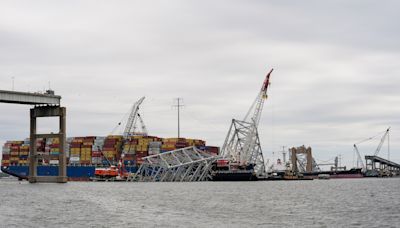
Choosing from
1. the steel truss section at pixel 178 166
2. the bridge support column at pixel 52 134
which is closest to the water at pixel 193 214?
the bridge support column at pixel 52 134

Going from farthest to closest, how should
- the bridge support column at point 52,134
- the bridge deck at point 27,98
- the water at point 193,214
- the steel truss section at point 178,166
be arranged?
the steel truss section at point 178,166, the bridge support column at point 52,134, the bridge deck at point 27,98, the water at point 193,214

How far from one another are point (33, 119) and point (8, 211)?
82.1 metres

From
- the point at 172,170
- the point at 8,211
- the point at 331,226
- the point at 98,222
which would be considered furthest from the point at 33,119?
the point at 331,226

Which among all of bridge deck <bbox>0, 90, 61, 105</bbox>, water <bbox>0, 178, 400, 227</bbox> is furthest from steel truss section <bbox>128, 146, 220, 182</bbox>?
water <bbox>0, 178, 400, 227</bbox>

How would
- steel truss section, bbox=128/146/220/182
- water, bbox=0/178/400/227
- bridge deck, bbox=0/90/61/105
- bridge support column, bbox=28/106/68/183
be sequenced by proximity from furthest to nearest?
steel truss section, bbox=128/146/220/182
bridge support column, bbox=28/106/68/183
bridge deck, bbox=0/90/61/105
water, bbox=0/178/400/227

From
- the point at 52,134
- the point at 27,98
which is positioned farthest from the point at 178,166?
the point at 27,98

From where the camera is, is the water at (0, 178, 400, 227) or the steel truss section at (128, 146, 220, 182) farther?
the steel truss section at (128, 146, 220, 182)

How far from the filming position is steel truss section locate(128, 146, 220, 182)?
17925 cm

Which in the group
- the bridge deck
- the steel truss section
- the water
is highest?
the bridge deck

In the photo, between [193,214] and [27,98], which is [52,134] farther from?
[193,214]

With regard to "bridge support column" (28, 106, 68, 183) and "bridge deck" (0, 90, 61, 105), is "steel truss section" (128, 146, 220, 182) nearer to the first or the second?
"bridge support column" (28, 106, 68, 183)

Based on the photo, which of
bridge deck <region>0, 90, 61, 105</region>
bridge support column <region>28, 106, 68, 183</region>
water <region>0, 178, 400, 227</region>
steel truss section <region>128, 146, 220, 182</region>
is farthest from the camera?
steel truss section <region>128, 146, 220, 182</region>

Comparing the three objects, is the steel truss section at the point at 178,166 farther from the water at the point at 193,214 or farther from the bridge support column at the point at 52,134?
the water at the point at 193,214

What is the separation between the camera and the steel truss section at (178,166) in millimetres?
179250
